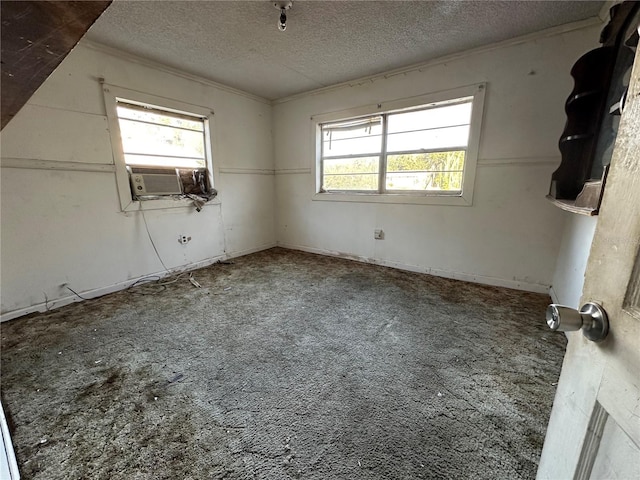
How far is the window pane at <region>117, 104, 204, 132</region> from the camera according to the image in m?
2.72

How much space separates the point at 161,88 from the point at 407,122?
2873 mm

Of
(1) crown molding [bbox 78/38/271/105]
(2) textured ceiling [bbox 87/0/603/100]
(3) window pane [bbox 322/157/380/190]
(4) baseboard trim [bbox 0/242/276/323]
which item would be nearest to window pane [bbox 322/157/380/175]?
(3) window pane [bbox 322/157/380/190]

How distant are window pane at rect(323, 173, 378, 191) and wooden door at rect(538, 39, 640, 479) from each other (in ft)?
10.1

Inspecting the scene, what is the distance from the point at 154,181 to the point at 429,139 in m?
3.25

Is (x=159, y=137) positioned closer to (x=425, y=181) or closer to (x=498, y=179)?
(x=425, y=181)

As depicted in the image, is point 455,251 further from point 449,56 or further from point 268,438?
point 268,438

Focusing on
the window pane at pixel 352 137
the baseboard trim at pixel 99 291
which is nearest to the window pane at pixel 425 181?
the window pane at pixel 352 137

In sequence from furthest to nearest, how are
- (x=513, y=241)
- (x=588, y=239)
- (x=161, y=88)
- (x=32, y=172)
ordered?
(x=161, y=88) < (x=513, y=241) < (x=32, y=172) < (x=588, y=239)

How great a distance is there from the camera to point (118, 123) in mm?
2590

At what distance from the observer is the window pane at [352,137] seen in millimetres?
3395

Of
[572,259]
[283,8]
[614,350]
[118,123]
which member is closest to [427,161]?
[572,259]

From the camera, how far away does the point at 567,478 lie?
0.53 metres

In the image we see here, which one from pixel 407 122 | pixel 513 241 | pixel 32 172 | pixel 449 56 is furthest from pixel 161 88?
pixel 513 241

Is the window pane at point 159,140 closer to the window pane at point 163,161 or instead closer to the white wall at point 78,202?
the window pane at point 163,161
